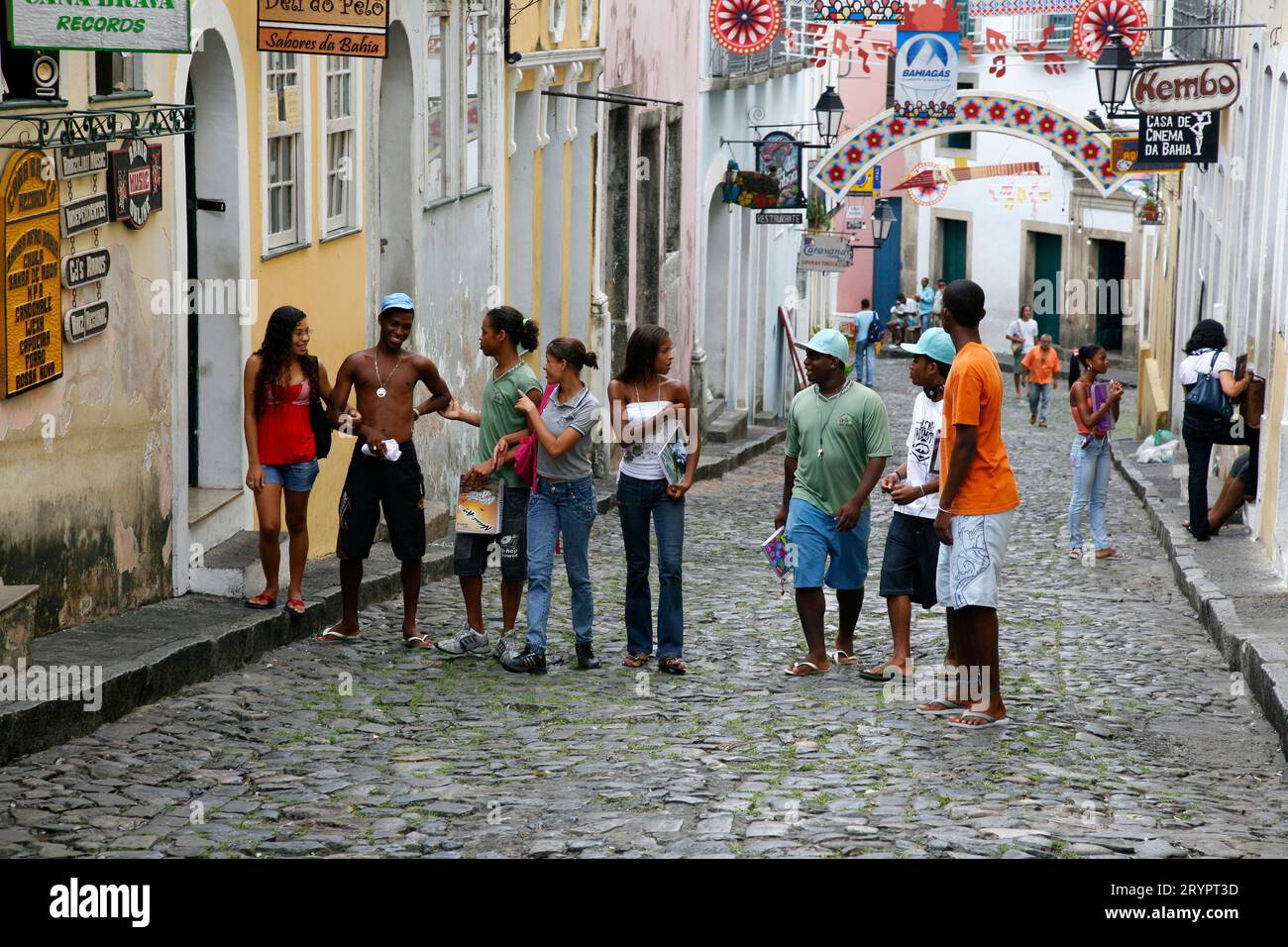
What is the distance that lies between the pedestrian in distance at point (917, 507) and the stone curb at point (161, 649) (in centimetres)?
296

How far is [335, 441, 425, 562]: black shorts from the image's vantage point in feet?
31.7

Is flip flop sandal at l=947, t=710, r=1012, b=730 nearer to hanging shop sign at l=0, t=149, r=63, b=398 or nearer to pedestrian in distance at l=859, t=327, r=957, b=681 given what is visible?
pedestrian in distance at l=859, t=327, r=957, b=681

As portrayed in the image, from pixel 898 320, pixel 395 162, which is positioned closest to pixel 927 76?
pixel 395 162

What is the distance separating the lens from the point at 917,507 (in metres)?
9.01

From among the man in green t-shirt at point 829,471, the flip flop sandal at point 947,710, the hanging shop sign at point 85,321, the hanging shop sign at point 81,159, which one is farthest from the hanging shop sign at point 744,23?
the flip flop sandal at point 947,710

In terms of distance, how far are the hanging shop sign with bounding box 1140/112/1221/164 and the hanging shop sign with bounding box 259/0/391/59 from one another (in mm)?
9957

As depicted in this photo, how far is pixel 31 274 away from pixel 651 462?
117 inches

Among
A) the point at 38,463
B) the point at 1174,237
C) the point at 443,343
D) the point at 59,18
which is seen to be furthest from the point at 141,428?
the point at 1174,237

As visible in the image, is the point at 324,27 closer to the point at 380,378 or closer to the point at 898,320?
the point at 380,378

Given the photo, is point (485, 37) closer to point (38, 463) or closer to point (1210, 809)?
point (38, 463)

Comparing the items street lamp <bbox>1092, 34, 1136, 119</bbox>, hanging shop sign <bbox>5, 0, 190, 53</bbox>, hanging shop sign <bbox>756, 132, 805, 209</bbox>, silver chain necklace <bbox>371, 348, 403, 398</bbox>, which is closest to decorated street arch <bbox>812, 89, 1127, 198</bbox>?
street lamp <bbox>1092, 34, 1136, 119</bbox>

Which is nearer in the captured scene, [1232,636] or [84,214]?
[84,214]

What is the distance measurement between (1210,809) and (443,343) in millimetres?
9087

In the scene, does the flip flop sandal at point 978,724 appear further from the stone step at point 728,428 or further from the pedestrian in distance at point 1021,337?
the pedestrian in distance at point 1021,337
